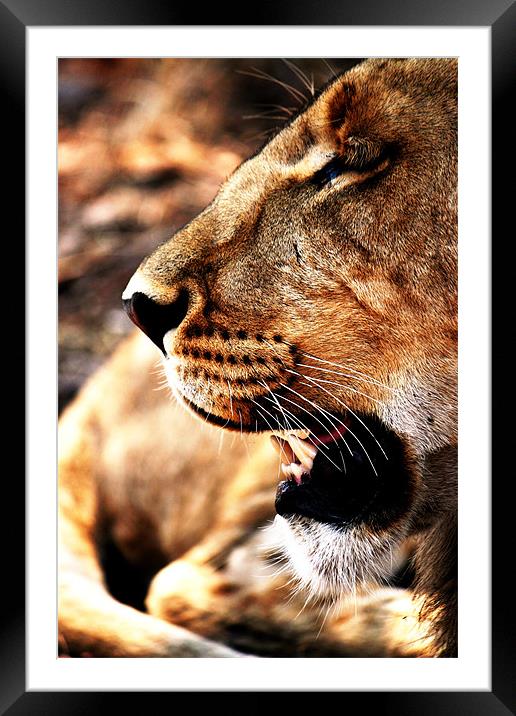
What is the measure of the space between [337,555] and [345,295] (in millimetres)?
516

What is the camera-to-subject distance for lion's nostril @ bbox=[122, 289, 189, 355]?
Result: 1542 mm

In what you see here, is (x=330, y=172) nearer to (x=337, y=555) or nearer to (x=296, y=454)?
(x=296, y=454)

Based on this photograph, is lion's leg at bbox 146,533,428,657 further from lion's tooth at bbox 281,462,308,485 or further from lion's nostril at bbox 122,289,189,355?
lion's nostril at bbox 122,289,189,355

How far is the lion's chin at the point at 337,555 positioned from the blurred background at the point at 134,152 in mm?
660

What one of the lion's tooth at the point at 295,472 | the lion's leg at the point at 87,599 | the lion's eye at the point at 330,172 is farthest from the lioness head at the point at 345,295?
the lion's leg at the point at 87,599

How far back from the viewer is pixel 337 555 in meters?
1.67

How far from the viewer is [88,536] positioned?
2172mm

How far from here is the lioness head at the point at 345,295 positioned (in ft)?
5.01

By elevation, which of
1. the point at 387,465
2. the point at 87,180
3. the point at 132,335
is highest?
the point at 87,180

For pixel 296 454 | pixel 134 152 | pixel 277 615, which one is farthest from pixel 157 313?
pixel 277 615
